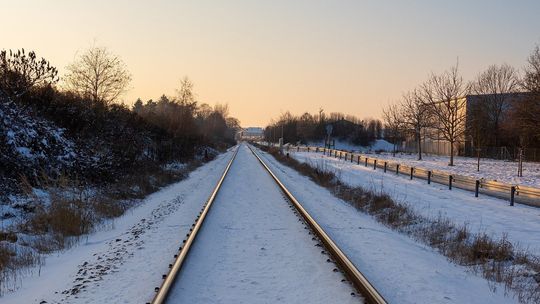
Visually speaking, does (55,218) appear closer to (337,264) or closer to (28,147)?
(28,147)

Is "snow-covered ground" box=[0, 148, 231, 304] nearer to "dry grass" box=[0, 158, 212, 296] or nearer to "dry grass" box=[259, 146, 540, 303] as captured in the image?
"dry grass" box=[0, 158, 212, 296]

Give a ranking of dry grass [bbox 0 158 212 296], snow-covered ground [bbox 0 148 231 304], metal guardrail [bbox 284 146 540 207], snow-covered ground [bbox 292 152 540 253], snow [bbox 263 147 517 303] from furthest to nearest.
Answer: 1. metal guardrail [bbox 284 146 540 207]
2. snow-covered ground [bbox 292 152 540 253]
3. dry grass [bbox 0 158 212 296]
4. snow [bbox 263 147 517 303]
5. snow-covered ground [bbox 0 148 231 304]

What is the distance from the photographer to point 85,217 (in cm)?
1162

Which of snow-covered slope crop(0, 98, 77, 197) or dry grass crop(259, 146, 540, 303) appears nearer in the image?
dry grass crop(259, 146, 540, 303)

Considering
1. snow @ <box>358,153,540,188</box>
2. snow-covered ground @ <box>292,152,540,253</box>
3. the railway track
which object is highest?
the railway track

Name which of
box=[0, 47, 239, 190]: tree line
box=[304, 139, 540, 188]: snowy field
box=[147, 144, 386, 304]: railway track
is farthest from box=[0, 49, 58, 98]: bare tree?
box=[304, 139, 540, 188]: snowy field

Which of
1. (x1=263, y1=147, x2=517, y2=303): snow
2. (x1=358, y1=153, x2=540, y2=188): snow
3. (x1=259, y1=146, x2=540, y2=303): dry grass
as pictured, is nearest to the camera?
(x1=263, y1=147, x2=517, y2=303): snow

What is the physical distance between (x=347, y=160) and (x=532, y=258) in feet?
132

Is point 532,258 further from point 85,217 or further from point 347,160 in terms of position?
point 347,160

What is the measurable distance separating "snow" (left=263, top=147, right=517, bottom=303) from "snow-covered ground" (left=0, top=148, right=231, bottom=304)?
10.4ft

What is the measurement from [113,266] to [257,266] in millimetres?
2238

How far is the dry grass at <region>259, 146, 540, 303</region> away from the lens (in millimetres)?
7966

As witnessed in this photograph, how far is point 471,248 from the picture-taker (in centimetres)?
998

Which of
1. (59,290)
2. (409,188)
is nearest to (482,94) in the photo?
(409,188)
